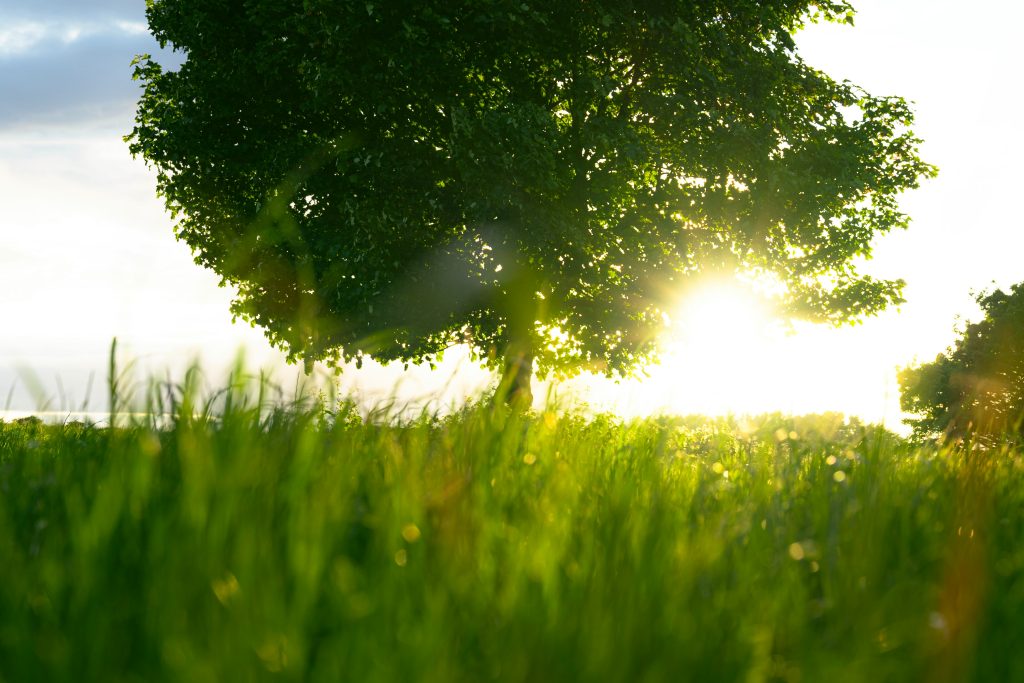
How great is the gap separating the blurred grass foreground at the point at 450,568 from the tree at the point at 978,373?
34724 mm

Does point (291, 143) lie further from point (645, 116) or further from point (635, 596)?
point (635, 596)

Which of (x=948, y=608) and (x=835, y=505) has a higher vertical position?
(x=835, y=505)

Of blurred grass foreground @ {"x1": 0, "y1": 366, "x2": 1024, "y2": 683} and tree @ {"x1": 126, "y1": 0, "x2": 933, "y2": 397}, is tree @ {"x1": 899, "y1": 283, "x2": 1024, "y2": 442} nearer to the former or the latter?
tree @ {"x1": 126, "y1": 0, "x2": 933, "y2": 397}

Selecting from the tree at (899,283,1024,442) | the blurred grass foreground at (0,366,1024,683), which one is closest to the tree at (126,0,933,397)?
the blurred grass foreground at (0,366,1024,683)

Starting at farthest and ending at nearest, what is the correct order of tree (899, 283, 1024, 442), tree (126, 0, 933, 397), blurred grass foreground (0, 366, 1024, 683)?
tree (899, 283, 1024, 442)
tree (126, 0, 933, 397)
blurred grass foreground (0, 366, 1024, 683)

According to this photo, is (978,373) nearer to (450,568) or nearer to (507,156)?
(507,156)

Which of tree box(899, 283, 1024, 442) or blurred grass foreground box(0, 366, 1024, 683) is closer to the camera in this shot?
blurred grass foreground box(0, 366, 1024, 683)

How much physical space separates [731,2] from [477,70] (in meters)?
5.36

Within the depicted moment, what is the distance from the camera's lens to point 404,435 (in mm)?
4977

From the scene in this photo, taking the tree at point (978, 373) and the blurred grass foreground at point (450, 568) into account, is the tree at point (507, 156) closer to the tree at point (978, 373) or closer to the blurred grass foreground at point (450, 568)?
the blurred grass foreground at point (450, 568)

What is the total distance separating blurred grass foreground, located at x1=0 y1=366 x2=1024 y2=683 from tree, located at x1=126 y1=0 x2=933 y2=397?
11.0m

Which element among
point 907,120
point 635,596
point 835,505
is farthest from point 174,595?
point 907,120

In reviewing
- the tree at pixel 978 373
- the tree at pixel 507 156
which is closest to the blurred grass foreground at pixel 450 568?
the tree at pixel 507 156

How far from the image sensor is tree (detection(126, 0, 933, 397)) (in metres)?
15.1
